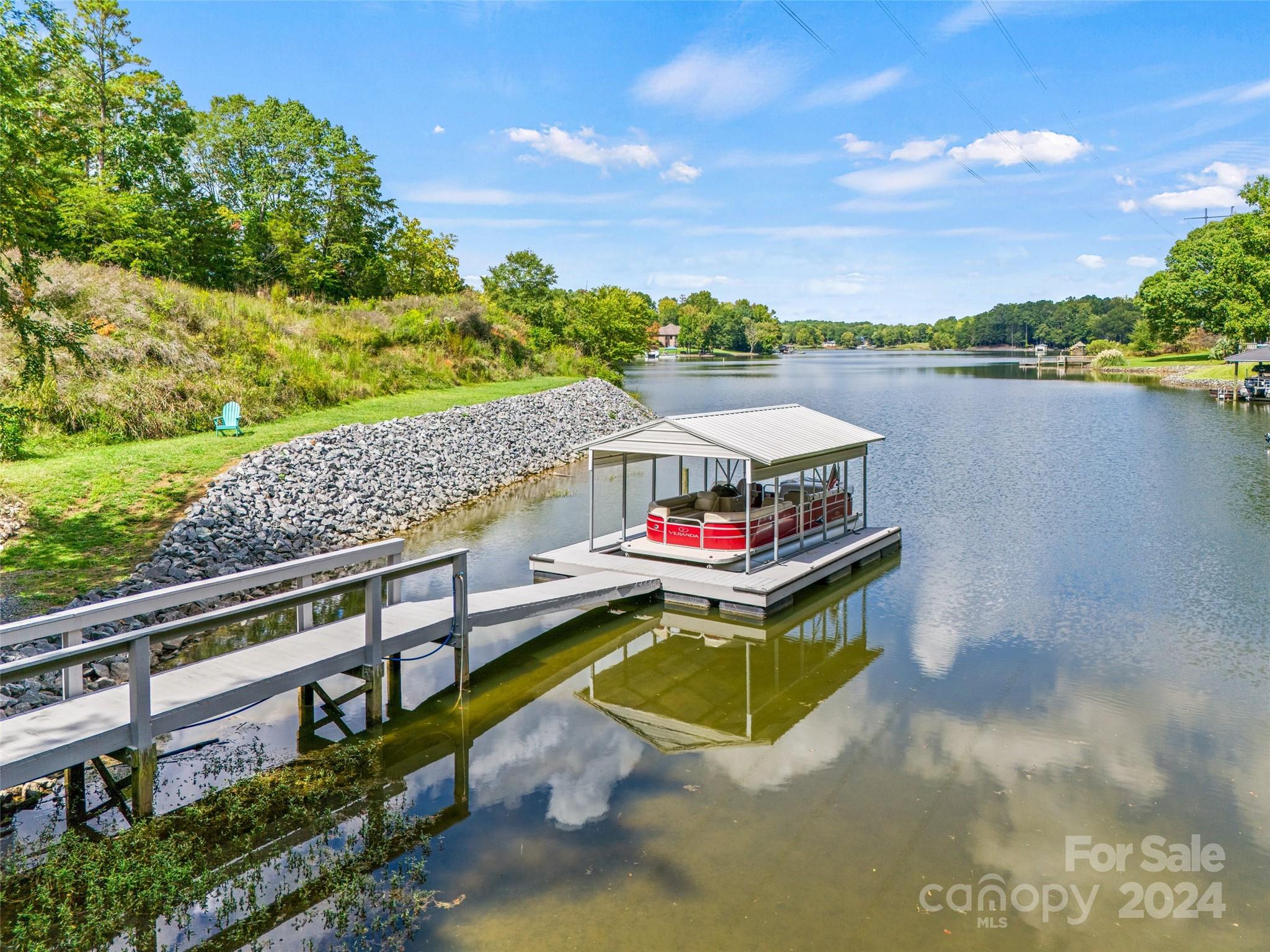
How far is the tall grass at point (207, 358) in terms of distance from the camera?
18.8m

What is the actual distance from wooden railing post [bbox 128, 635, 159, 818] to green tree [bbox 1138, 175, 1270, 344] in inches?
2931

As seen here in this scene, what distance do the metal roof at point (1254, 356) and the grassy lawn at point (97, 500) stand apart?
54.3 m

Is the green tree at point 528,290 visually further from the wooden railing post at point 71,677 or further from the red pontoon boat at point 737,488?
the wooden railing post at point 71,677

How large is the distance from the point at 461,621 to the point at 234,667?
2.47 metres

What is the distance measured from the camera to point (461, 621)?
994 centimetres

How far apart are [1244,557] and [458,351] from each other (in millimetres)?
30804

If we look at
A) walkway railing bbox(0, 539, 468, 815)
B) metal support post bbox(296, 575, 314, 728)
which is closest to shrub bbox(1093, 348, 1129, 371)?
walkway railing bbox(0, 539, 468, 815)

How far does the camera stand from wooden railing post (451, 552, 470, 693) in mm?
9898

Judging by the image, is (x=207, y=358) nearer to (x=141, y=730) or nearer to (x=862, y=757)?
(x=141, y=730)

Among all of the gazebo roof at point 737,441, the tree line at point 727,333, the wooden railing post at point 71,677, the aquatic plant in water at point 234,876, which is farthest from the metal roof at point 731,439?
the tree line at point 727,333

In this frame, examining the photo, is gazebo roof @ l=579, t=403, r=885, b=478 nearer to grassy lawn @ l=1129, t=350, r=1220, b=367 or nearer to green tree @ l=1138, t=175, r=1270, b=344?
green tree @ l=1138, t=175, r=1270, b=344

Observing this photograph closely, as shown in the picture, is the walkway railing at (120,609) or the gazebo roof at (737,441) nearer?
the walkway railing at (120,609)

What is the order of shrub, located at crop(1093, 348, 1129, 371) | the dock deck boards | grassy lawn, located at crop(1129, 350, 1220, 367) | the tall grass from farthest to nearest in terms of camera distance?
shrub, located at crop(1093, 348, 1129, 371), grassy lawn, located at crop(1129, 350, 1220, 367), the tall grass, the dock deck boards

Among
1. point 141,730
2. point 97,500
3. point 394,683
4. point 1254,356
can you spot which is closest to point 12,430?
point 97,500
